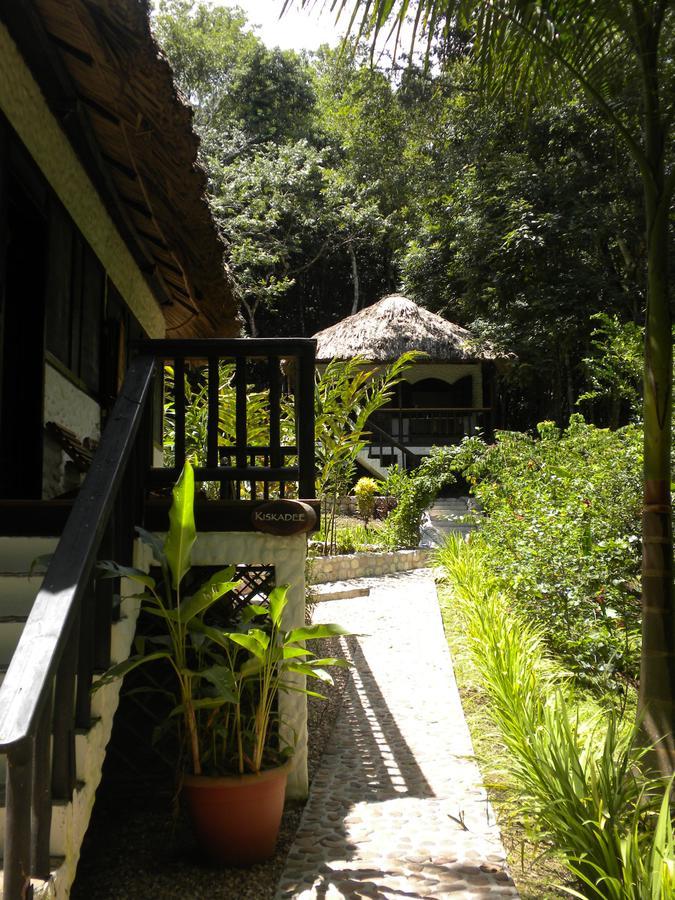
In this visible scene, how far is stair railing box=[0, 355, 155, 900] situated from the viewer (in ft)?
5.22

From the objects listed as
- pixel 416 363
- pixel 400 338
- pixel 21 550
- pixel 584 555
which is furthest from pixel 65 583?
pixel 416 363

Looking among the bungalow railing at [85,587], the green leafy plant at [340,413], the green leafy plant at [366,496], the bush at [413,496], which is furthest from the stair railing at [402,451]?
the bungalow railing at [85,587]

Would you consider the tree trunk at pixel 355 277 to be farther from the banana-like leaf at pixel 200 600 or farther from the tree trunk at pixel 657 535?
the banana-like leaf at pixel 200 600

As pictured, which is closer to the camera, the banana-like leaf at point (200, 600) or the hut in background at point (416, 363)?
the banana-like leaf at point (200, 600)

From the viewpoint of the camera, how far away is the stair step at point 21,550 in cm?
304

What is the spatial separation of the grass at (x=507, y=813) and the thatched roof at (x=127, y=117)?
3.32m

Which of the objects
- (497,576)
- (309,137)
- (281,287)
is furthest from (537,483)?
(309,137)

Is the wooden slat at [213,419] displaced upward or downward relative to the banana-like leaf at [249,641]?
upward

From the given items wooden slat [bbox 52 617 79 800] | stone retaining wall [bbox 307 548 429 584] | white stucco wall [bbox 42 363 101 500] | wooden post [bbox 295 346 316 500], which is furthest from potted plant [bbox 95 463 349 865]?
stone retaining wall [bbox 307 548 429 584]

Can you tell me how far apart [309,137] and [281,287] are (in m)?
8.56

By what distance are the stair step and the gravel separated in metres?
1.06

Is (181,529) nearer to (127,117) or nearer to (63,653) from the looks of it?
(63,653)

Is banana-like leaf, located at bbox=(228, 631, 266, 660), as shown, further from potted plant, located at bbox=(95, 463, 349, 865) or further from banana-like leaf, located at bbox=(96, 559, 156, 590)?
banana-like leaf, located at bbox=(96, 559, 156, 590)

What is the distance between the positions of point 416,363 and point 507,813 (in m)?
16.8
